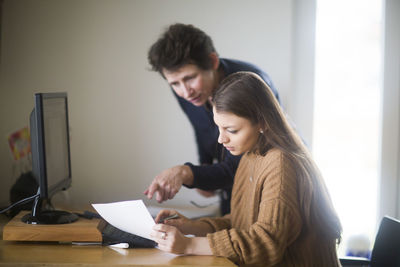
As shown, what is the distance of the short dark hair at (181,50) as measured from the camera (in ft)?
5.57

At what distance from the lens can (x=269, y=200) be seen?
1228mm

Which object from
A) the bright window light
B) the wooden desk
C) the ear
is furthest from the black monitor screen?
the bright window light

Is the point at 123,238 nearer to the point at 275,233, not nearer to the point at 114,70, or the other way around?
the point at 275,233

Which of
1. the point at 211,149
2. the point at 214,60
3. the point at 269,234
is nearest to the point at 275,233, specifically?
the point at 269,234

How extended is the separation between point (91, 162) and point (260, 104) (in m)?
1.31

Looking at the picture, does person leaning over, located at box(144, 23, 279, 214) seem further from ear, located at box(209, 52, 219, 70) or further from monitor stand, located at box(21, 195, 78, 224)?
monitor stand, located at box(21, 195, 78, 224)

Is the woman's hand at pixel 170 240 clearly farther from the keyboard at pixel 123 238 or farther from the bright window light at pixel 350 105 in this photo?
the bright window light at pixel 350 105

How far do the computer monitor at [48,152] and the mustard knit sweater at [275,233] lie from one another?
522 mm

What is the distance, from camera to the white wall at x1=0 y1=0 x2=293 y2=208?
227cm

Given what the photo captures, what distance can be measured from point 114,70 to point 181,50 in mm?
728

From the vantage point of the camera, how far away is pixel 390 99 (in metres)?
2.43

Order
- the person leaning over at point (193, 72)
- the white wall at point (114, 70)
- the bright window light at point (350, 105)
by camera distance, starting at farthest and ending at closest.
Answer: the bright window light at point (350, 105)
the white wall at point (114, 70)
the person leaning over at point (193, 72)

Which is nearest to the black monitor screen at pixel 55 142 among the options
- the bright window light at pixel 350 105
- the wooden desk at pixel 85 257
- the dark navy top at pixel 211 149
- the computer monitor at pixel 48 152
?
the computer monitor at pixel 48 152

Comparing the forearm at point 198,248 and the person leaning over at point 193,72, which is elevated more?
the person leaning over at point 193,72
